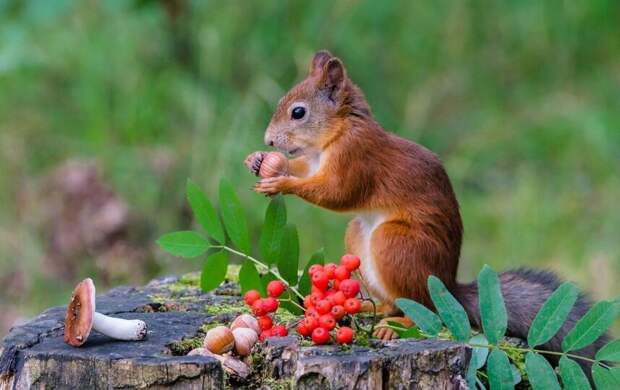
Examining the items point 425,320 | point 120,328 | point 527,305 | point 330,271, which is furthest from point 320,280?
point 527,305

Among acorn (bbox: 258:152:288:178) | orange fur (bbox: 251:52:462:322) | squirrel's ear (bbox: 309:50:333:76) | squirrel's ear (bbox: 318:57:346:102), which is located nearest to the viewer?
orange fur (bbox: 251:52:462:322)

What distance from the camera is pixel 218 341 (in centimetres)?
242

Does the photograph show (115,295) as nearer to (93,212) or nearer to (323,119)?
(323,119)

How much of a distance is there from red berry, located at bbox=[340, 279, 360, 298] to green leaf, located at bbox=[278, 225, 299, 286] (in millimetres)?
348

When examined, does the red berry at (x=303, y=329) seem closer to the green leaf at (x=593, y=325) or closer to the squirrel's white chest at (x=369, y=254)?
the squirrel's white chest at (x=369, y=254)

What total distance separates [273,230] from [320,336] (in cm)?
49

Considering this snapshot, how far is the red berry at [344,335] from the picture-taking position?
89.9 inches

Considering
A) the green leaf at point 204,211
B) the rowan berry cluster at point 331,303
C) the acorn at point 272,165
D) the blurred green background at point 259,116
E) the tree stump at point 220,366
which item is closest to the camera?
the tree stump at point 220,366

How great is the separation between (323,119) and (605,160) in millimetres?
3180

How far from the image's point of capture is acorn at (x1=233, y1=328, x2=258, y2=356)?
2473 mm

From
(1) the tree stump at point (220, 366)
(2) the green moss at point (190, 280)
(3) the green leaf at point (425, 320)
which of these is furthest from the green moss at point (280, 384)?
(2) the green moss at point (190, 280)

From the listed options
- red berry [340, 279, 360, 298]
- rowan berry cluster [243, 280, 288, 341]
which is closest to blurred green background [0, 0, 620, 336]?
rowan berry cluster [243, 280, 288, 341]

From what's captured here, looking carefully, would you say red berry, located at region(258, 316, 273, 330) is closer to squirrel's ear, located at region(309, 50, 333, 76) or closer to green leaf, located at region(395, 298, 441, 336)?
green leaf, located at region(395, 298, 441, 336)

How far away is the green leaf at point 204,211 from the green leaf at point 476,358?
69 centimetres
